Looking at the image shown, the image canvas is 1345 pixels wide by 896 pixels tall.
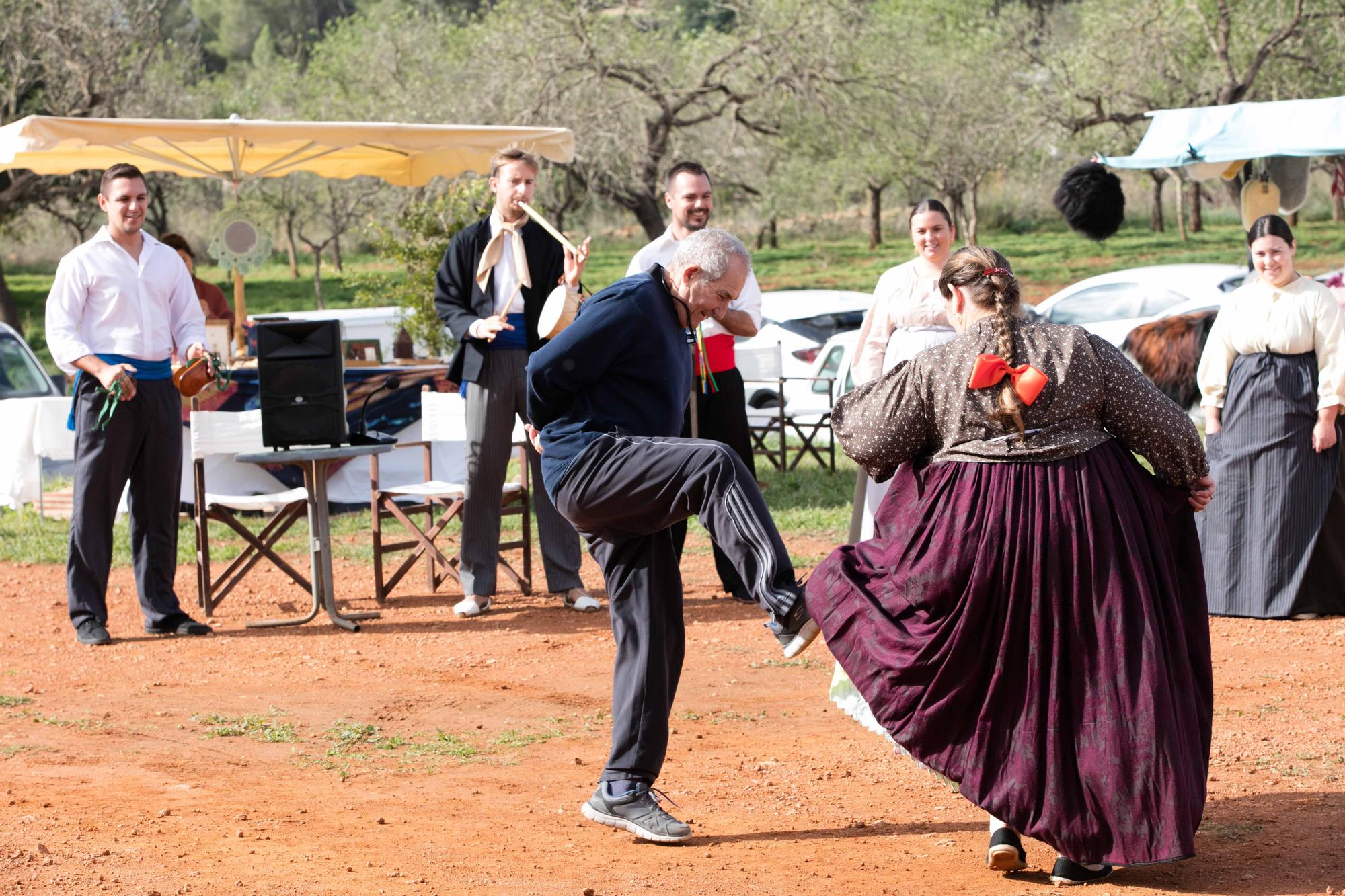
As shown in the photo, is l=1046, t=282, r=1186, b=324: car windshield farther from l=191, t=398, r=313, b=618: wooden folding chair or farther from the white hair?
the white hair

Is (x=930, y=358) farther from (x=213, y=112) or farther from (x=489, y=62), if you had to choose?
(x=213, y=112)

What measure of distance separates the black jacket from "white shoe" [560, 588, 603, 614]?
1.28 meters

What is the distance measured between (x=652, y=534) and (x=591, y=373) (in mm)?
502

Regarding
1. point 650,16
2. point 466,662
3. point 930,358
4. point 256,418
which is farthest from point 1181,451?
point 650,16

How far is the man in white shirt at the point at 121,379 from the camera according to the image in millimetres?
7207

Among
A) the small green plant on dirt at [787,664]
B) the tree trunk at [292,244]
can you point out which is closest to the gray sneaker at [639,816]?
the small green plant on dirt at [787,664]

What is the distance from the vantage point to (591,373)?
4.27 m

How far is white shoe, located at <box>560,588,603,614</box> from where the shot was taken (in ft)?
26.5

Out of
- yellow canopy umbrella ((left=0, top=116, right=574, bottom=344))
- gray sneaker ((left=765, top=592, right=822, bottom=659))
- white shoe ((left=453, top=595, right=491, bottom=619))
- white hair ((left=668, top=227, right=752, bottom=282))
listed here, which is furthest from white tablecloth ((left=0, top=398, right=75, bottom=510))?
gray sneaker ((left=765, top=592, right=822, bottom=659))

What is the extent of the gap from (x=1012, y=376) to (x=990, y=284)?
32 centimetres

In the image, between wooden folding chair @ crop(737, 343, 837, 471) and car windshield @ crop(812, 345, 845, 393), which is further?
car windshield @ crop(812, 345, 845, 393)

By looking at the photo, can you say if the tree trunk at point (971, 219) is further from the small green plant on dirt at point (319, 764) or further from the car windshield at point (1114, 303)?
the small green plant on dirt at point (319, 764)

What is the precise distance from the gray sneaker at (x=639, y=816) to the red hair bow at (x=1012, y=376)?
4.92ft

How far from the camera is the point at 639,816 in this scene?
4371 millimetres
